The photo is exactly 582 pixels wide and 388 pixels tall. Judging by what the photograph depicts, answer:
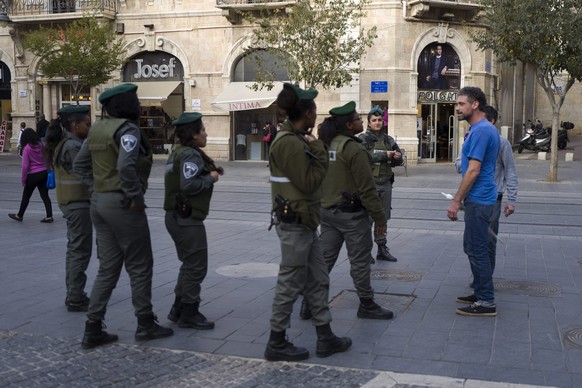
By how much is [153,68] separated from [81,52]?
4160mm

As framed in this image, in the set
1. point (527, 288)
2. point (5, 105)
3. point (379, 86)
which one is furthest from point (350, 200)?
point (5, 105)

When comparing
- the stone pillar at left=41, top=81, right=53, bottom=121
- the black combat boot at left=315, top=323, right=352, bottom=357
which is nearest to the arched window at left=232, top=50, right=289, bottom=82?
the stone pillar at left=41, top=81, right=53, bottom=121

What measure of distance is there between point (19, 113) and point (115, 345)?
2900 cm

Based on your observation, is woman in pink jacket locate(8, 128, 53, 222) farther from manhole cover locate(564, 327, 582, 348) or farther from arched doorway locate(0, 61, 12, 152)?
arched doorway locate(0, 61, 12, 152)

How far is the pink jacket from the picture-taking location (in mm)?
11531

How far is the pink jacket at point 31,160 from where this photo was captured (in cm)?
1153

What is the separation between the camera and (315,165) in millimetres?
4781

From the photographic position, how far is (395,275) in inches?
298

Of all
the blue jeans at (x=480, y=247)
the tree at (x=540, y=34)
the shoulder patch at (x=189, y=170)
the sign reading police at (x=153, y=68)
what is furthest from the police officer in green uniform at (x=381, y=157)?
the sign reading police at (x=153, y=68)

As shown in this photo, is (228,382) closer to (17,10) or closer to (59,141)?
(59,141)

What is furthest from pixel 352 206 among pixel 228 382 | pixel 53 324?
pixel 53 324

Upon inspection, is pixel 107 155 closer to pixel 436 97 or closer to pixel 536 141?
pixel 436 97

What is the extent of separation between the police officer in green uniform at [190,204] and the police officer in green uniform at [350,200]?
0.97m

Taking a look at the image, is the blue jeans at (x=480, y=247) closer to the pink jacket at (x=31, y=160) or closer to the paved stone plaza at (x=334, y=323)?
the paved stone plaza at (x=334, y=323)
